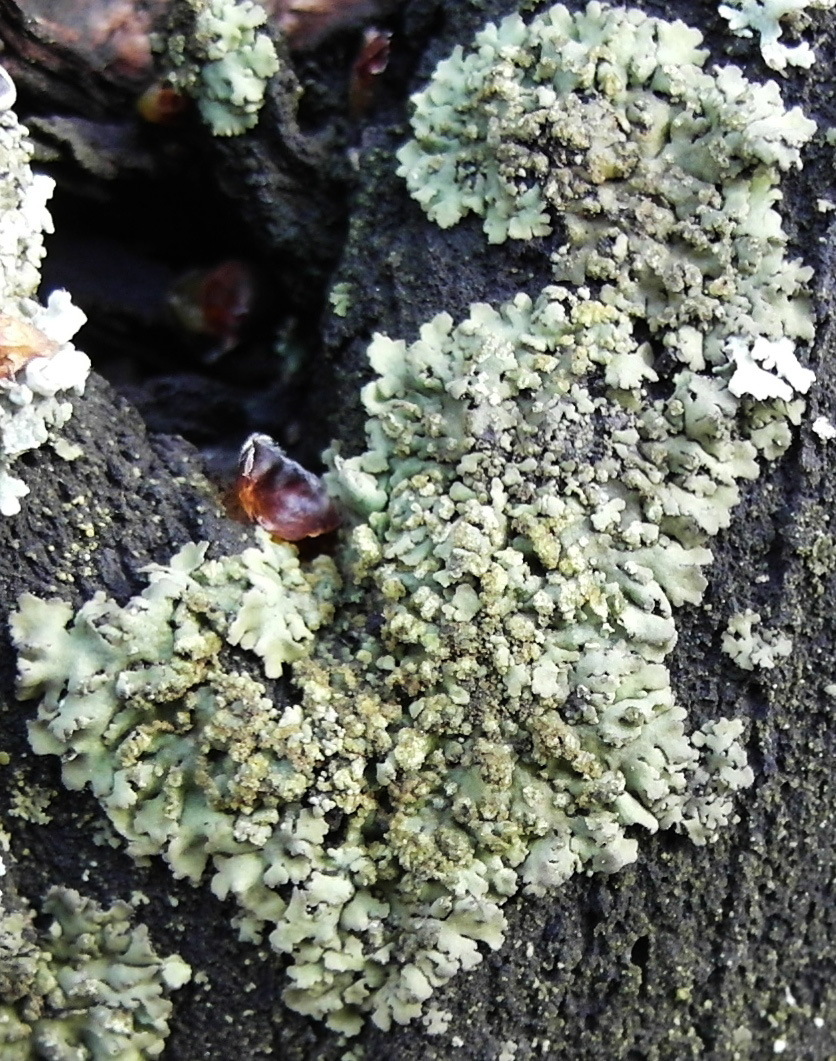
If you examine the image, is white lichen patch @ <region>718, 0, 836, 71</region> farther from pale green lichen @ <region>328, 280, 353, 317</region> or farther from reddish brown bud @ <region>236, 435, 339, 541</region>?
reddish brown bud @ <region>236, 435, 339, 541</region>

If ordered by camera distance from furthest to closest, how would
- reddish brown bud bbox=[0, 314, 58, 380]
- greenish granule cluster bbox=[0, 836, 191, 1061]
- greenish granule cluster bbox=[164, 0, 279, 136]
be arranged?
greenish granule cluster bbox=[164, 0, 279, 136]
greenish granule cluster bbox=[0, 836, 191, 1061]
reddish brown bud bbox=[0, 314, 58, 380]

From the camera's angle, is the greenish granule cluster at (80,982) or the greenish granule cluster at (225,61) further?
the greenish granule cluster at (225,61)

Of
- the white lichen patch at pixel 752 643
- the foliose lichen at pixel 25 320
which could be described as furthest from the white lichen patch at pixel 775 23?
the foliose lichen at pixel 25 320

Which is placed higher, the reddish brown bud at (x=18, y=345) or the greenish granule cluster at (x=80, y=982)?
the reddish brown bud at (x=18, y=345)

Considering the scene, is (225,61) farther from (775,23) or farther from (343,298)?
(775,23)

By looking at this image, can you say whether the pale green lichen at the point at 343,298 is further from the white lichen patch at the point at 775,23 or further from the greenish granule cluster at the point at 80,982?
the greenish granule cluster at the point at 80,982

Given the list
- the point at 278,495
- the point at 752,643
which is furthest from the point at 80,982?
the point at 752,643

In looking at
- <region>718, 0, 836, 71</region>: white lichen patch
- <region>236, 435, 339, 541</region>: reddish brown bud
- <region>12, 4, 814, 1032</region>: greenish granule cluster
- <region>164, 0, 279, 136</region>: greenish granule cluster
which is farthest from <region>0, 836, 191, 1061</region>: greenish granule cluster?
<region>718, 0, 836, 71</region>: white lichen patch
